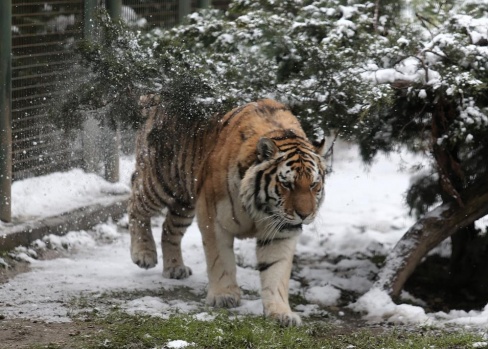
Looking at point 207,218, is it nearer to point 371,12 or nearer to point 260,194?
point 260,194

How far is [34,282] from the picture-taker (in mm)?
6184

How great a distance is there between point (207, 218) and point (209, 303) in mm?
545

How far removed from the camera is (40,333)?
4.80 meters

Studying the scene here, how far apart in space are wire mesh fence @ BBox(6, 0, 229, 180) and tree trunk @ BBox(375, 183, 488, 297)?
283 centimetres

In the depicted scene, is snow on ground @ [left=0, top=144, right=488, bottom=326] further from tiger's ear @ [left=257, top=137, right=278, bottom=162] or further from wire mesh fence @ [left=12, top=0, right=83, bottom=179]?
tiger's ear @ [left=257, top=137, right=278, bottom=162]

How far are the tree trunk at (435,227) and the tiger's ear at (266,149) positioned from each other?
155cm

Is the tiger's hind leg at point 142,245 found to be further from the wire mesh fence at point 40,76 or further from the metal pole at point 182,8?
the metal pole at point 182,8

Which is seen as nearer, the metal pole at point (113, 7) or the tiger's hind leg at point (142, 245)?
the tiger's hind leg at point (142, 245)

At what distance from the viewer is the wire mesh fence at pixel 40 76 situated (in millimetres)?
7102

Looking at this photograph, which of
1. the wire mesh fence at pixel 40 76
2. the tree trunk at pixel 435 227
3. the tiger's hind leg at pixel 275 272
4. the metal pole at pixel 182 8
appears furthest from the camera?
the metal pole at pixel 182 8

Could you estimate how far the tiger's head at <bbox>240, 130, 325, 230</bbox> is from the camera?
5.27 meters

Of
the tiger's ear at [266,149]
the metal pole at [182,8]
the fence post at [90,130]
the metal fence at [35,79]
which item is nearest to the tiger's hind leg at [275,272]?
the tiger's ear at [266,149]

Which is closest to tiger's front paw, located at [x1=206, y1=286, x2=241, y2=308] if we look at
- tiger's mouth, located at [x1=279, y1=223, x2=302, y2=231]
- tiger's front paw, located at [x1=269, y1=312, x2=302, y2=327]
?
tiger's front paw, located at [x1=269, y1=312, x2=302, y2=327]

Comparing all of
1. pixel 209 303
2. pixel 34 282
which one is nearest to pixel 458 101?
pixel 209 303
